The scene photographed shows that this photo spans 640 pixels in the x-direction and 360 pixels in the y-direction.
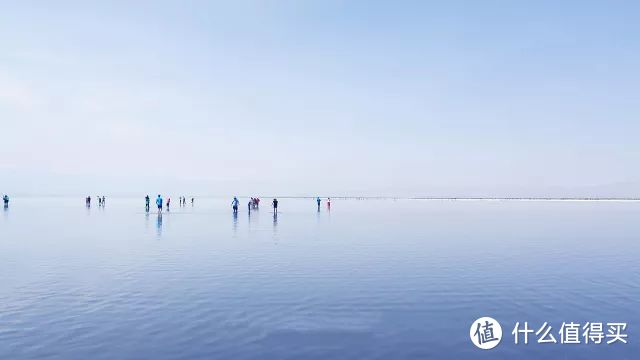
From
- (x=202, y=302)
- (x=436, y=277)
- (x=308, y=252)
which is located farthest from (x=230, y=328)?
(x=308, y=252)

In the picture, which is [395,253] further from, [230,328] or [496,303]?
[230,328]

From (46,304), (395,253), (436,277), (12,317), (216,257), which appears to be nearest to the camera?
(12,317)

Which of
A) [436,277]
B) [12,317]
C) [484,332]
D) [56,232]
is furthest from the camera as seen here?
[56,232]

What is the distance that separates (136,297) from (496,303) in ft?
37.5

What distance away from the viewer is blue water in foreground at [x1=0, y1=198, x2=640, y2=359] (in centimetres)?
1099

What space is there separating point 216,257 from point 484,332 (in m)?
16.1

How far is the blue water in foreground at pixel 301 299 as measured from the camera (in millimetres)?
10992

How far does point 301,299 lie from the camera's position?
15.7 meters

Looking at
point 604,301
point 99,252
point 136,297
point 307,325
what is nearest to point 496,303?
point 604,301

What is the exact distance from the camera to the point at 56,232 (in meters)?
39.6

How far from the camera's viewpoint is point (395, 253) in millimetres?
26984

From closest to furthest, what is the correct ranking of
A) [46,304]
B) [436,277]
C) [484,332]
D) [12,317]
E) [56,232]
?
1. [484,332]
2. [12,317]
3. [46,304]
4. [436,277]
5. [56,232]

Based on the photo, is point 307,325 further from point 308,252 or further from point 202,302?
point 308,252

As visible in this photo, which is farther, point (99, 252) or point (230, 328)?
point (99, 252)
